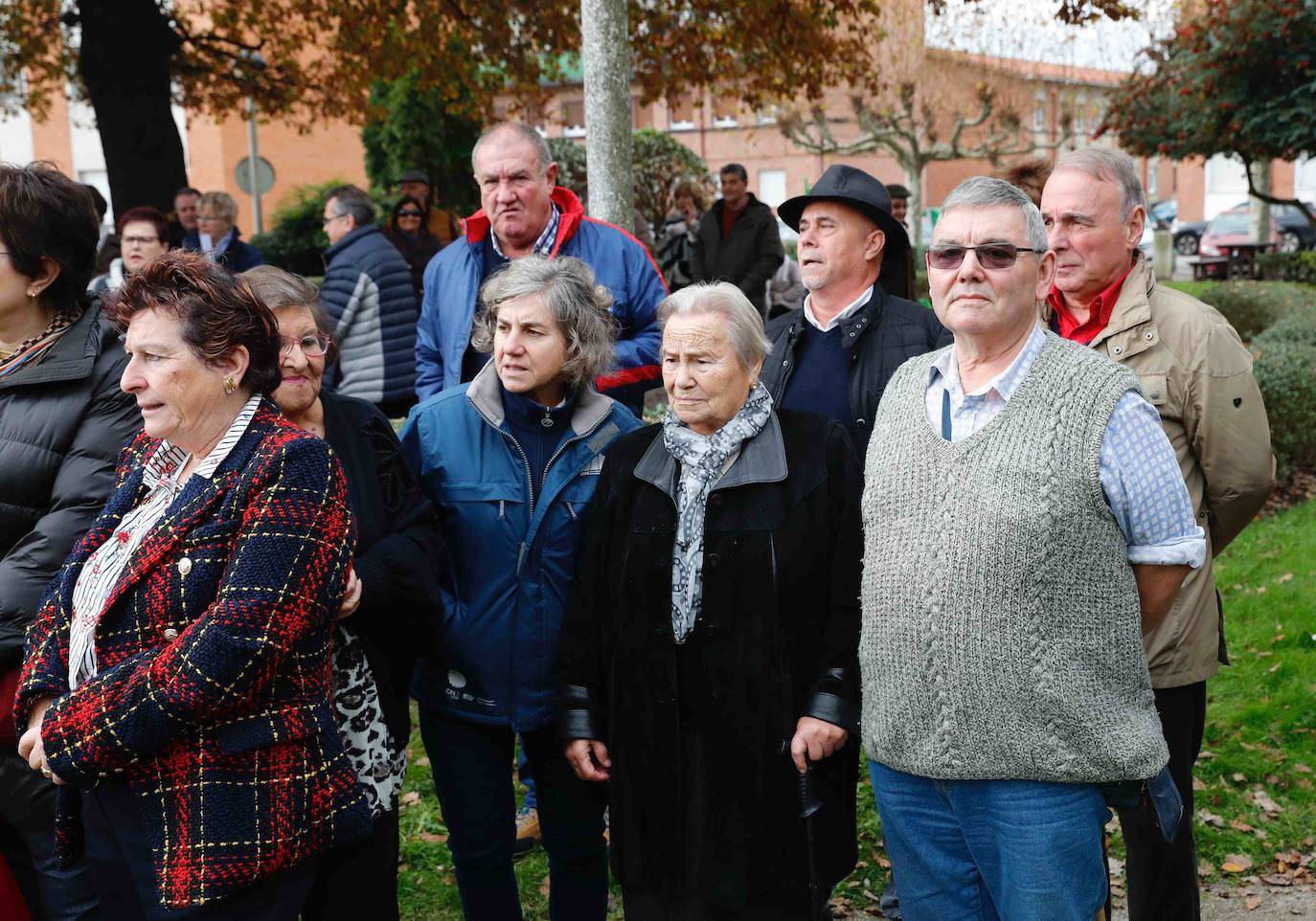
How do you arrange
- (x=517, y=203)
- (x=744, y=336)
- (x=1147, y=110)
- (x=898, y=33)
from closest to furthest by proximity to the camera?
(x=744, y=336) < (x=517, y=203) < (x=1147, y=110) < (x=898, y=33)

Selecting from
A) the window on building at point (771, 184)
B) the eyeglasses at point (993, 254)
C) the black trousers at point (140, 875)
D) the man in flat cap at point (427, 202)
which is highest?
the window on building at point (771, 184)

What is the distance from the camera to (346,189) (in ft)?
23.5

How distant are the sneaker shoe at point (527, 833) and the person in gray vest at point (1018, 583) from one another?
7.09 feet

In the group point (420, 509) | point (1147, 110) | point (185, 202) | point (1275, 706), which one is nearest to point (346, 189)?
point (185, 202)

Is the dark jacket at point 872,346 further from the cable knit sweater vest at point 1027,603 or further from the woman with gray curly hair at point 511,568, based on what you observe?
the cable knit sweater vest at point 1027,603

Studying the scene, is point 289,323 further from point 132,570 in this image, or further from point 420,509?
point 132,570

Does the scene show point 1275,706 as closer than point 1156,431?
No

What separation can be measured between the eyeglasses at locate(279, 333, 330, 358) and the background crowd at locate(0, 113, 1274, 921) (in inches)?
1.0

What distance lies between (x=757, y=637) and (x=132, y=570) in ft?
4.78

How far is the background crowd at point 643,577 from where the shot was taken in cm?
261

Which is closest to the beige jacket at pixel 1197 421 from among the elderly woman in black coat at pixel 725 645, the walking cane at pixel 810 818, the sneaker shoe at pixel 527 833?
the elderly woman in black coat at pixel 725 645

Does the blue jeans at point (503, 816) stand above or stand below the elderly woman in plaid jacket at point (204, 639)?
below

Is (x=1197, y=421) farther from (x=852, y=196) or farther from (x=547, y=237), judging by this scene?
(x=547, y=237)

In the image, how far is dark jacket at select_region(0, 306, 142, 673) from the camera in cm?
315
